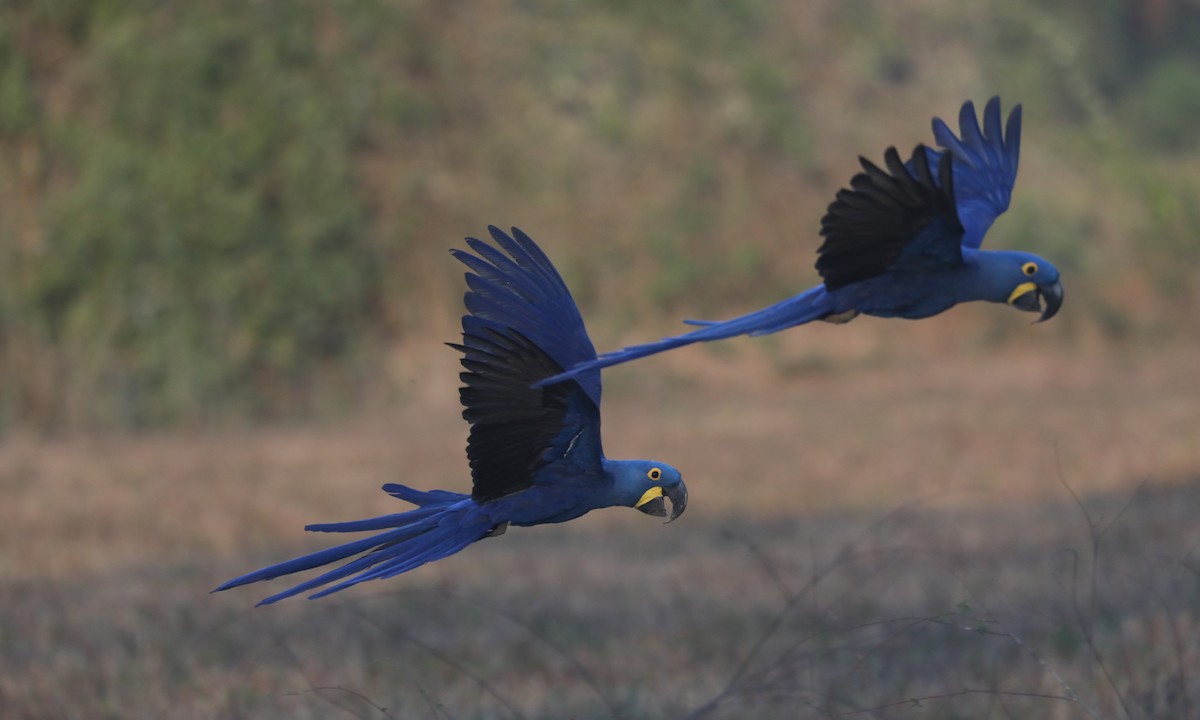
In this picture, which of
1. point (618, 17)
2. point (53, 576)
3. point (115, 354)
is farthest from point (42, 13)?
point (53, 576)

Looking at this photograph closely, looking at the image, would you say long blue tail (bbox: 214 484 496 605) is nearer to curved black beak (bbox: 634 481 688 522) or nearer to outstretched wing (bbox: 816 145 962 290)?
curved black beak (bbox: 634 481 688 522)

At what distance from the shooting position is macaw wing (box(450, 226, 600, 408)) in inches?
72.4

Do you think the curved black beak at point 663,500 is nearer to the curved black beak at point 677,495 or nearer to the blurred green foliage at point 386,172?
the curved black beak at point 677,495

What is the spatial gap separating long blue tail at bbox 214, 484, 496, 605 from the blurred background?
459 centimetres

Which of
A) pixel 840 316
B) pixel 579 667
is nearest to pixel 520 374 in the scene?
pixel 840 316

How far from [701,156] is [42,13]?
250 inches

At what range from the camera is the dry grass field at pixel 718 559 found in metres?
4.15

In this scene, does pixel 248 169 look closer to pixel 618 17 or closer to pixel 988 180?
pixel 618 17

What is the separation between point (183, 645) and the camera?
525 cm

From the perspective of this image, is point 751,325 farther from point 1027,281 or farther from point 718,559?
point 718,559

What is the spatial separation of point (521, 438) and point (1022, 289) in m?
0.63

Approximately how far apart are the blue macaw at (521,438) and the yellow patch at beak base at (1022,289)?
0.46 metres

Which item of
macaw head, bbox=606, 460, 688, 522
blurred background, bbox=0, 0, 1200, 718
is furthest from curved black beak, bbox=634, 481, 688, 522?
blurred background, bbox=0, 0, 1200, 718

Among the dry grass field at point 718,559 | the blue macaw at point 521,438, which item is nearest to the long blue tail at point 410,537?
the blue macaw at point 521,438
